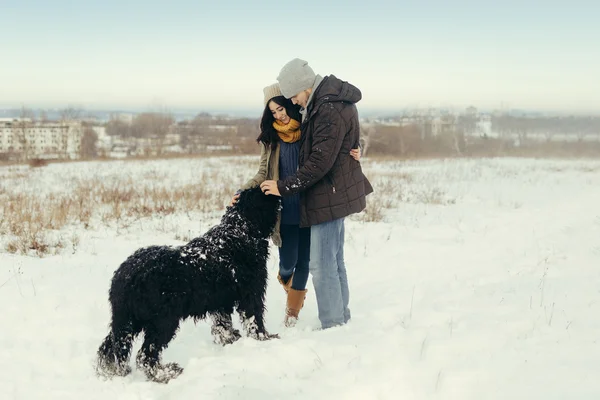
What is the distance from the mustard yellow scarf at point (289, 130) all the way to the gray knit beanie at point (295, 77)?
0.36 m

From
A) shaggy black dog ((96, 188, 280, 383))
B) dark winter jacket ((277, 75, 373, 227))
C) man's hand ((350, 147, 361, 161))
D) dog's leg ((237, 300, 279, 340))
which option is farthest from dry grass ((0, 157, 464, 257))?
man's hand ((350, 147, 361, 161))

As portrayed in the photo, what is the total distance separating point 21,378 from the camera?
3.02 m

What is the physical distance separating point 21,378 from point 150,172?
56.7 ft

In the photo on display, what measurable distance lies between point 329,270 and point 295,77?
5.59 feet

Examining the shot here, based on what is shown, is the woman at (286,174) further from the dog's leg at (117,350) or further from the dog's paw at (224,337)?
the dog's leg at (117,350)

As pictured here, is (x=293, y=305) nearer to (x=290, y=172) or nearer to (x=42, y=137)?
(x=290, y=172)

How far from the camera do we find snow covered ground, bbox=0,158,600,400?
2.79 metres

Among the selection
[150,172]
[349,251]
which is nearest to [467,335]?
[349,251]

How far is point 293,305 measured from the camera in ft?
13.9

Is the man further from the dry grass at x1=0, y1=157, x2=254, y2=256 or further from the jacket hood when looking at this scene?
the dry grass at x1=0, y1=157, x2=254, y2=256

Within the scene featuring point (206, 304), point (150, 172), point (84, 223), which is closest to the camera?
point (206, 304)

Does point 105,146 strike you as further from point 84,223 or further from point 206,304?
point 206,304

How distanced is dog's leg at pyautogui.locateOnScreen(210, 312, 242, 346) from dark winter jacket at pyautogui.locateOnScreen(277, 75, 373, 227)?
1144 millimetres

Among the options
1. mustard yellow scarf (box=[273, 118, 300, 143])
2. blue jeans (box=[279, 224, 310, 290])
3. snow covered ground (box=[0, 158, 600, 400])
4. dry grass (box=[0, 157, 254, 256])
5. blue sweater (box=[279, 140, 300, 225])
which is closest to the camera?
snow covered ground (box=[0, 158, 600, 400])
